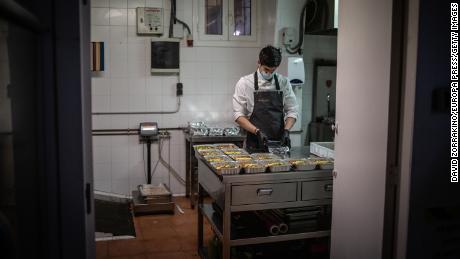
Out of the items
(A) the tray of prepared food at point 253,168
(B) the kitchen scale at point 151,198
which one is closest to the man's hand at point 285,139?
(A) the tray of prepared food at point 253,168

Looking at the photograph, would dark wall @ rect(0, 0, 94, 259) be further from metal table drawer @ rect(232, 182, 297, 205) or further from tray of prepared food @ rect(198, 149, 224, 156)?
tray of prepared food @ rect(198, 149, 224, 156)

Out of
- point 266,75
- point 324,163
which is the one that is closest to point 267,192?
point 324,163

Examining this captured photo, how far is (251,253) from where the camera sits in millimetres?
3092

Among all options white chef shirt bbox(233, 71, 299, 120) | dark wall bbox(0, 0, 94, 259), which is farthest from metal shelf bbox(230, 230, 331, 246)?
dark wall bbox(0, 0, 94, 259)

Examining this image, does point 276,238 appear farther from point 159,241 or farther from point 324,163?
point 159,241

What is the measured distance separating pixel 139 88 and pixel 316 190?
2.94 metres

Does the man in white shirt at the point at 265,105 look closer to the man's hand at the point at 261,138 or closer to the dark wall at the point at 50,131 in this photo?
the man's hand at the point at 261,138

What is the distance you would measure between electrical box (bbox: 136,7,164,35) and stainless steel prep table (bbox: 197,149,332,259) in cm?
261

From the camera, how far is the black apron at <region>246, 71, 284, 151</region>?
4.08 m

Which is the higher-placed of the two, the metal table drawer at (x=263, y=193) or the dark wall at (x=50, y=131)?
the dark wall at (x=50, y=131)

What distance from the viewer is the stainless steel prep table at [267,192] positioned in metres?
2.67

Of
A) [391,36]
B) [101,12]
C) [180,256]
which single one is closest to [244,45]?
[101,12]

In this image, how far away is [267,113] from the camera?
4.09 m

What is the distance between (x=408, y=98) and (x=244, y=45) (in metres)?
3.71
